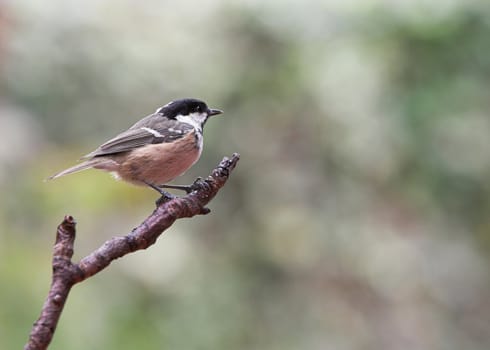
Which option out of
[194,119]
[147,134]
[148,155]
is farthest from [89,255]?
[194,119]

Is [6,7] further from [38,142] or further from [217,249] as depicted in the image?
[217,249]

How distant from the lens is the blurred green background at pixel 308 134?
3.98 meters

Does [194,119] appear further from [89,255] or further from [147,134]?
[89,255]

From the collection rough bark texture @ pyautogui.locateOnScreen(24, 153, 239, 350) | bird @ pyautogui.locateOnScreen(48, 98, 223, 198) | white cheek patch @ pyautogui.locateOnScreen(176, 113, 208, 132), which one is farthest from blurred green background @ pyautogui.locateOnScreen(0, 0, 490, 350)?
rough bark texture @ pyautogui.locateOnScreen(24, 153, 239, 350)

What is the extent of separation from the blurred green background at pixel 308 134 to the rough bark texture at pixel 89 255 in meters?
2.82

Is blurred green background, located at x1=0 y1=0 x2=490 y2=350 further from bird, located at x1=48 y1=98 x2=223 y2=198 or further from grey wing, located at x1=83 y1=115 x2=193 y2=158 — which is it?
bird, located at x1=48 y1=98 x2=223 y2=198

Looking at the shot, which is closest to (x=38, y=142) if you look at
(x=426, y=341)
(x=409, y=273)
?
(x=409, y=273)

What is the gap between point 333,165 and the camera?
4.31 metres

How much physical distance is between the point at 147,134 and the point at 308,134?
6.98 ft

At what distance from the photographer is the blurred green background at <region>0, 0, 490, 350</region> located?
13.1 feet

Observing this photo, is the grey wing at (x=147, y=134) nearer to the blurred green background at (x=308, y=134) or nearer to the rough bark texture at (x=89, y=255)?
the blurred green background at (x=308, y=134)

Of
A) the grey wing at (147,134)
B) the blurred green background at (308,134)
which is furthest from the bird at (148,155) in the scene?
the blurred green background at (308,134)

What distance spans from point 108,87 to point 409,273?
2.11 m

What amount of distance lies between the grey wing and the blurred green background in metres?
1.23
